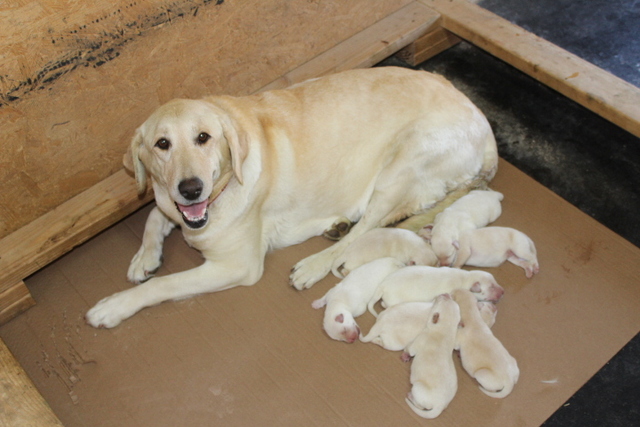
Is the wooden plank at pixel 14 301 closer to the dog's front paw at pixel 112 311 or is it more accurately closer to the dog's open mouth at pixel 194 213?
the dog's front paw at pixel 112 311

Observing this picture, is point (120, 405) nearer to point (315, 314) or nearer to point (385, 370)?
point (315, 314)

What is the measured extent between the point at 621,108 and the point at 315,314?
6.72 feet

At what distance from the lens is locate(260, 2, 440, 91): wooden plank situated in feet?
13.1

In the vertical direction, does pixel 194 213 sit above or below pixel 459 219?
above

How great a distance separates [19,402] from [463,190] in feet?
7.88

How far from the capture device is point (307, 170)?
3.21 meters

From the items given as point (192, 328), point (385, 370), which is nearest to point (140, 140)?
point (192, 328)

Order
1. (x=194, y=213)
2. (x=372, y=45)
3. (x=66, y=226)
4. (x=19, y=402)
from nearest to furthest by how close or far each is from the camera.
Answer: (x=19, y=402), (x=194, y=213), (x=66, y=226), (x=372, y=45)

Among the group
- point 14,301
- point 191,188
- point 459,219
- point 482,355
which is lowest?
point 482,355

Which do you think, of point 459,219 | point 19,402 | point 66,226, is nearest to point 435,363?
point 459,219

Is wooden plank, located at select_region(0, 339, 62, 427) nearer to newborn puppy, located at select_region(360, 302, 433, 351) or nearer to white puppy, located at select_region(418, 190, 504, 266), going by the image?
newborn puppy, located at select_region(360, 302, 433, 351)

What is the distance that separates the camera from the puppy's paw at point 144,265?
3404mm

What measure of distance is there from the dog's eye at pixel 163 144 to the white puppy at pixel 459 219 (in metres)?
1.36

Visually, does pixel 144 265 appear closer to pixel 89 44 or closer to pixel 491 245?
pixel 89 44
